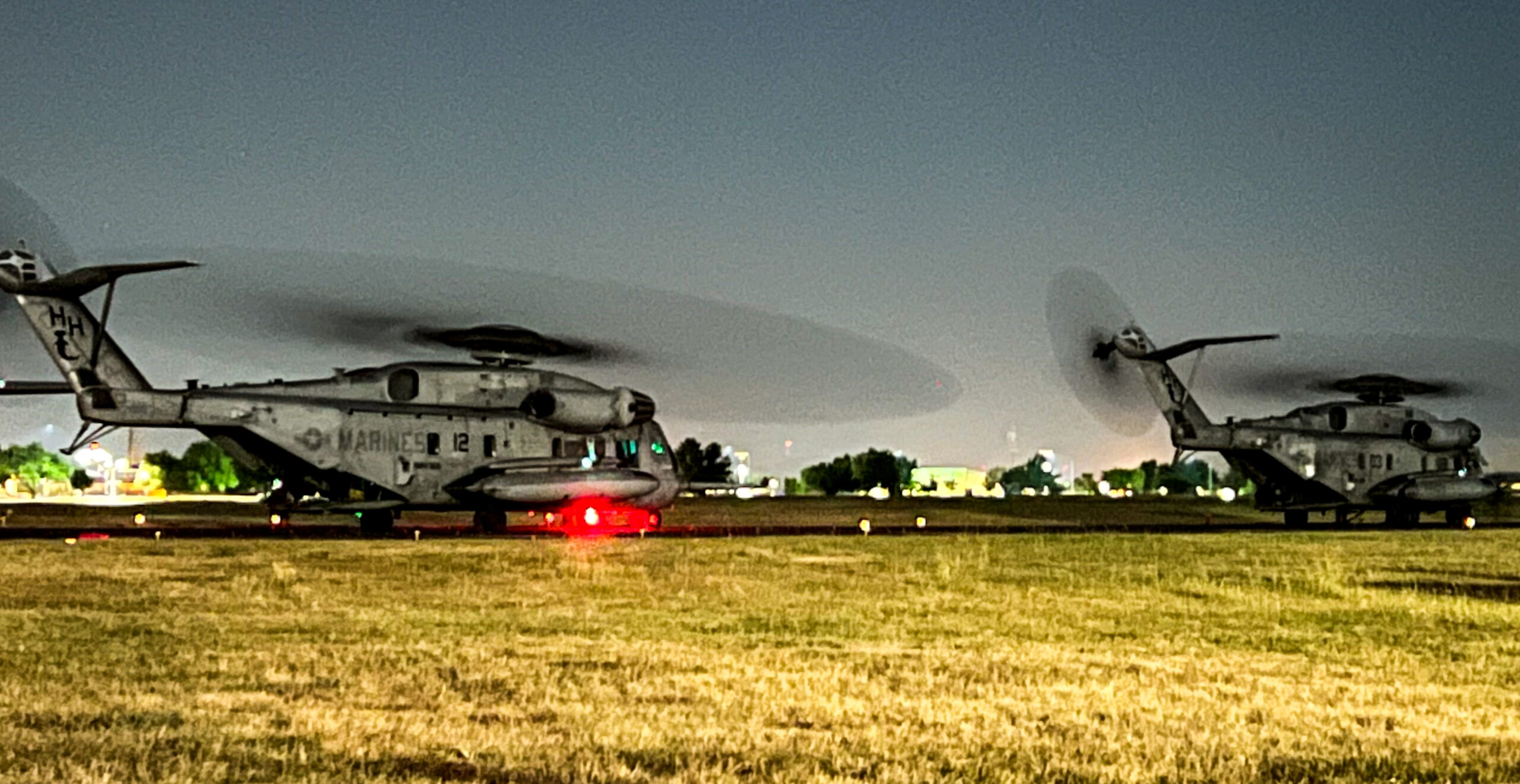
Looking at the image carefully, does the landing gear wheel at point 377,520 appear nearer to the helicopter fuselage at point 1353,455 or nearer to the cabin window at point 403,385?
the cabin window at point 403,385

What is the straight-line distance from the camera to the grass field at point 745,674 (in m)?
9.21

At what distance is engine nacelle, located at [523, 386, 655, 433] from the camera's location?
4278 centimetres

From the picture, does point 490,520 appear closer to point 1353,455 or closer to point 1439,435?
point 1353,455

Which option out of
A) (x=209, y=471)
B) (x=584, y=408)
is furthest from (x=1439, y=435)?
(x=209, y=471)

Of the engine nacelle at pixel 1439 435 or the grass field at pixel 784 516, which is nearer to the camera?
the grass field at pixel 784 516

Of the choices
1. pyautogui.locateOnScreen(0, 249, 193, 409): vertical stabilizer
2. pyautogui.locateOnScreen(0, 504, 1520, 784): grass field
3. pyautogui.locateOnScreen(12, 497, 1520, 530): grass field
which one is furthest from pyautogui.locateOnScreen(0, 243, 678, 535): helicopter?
pyautogui.locateOnScreen(0, 504, 1520, 784): grass field

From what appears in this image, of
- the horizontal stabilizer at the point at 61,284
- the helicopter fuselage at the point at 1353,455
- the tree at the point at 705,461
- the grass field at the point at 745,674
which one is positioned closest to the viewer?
the grass field at the point at 745,674

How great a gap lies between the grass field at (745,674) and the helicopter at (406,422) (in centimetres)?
1302

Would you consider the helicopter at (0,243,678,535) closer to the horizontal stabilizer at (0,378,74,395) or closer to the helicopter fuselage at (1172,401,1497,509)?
the horizontal stabilizer at (0,378,74,395)

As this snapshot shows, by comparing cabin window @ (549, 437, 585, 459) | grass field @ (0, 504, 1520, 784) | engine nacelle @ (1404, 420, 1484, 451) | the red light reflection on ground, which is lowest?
grass field @ (0, 504, 1520, 784)

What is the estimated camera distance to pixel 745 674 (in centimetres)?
1290

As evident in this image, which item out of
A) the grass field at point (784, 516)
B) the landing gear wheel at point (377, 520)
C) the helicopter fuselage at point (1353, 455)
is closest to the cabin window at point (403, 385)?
the landing gear wheel at point (377, 520)

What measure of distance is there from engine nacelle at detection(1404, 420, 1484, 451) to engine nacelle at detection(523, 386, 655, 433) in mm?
29010

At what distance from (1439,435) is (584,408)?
1250 inches
